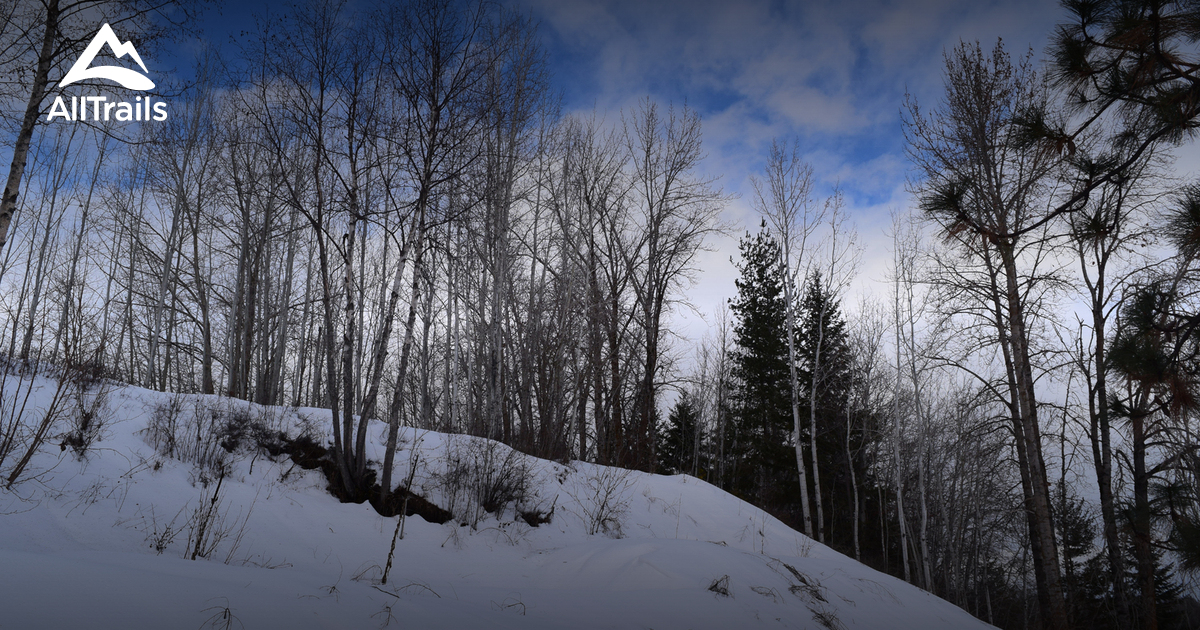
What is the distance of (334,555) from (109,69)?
6152mm

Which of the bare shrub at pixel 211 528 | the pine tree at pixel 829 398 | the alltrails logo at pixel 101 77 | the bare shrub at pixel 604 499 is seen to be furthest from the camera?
the pine tree at pixel 829 398

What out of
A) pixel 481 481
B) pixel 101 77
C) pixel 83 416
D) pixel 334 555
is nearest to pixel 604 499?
pixel 481 481

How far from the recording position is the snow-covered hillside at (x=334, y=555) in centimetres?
287

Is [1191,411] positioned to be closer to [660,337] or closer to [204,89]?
[660,337]

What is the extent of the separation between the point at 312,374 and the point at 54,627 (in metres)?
21.8

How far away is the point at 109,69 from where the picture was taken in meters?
6.39

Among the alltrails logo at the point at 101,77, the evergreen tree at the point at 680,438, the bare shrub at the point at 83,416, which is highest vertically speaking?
the alltrails logo at the point at 101,77

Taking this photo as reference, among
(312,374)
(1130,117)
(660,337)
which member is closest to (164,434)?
(1130,117)

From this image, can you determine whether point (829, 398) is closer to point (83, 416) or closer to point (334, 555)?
Answer: point (334, 555)

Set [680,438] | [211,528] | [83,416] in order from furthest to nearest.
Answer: [680,438], [83,416], [211,528]

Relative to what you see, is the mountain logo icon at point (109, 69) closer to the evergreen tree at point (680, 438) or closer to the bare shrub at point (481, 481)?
the bare shrub at point (481, 481)

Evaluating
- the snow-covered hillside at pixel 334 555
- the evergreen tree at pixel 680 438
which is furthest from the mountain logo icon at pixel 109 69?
the evergreen tree at pixel 680 438

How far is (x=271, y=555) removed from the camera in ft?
15.2

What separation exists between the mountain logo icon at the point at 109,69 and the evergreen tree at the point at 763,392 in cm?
1877
